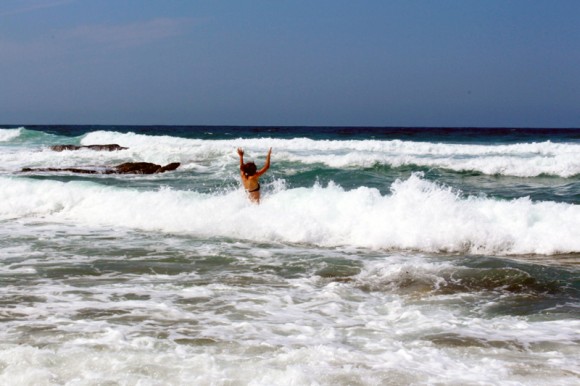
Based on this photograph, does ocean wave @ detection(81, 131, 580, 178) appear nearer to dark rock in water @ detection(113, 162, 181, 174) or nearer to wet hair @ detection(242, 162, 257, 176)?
dark rock in water @ detection(113, 162, 181, 174)

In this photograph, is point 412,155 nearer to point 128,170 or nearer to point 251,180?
point 128,170

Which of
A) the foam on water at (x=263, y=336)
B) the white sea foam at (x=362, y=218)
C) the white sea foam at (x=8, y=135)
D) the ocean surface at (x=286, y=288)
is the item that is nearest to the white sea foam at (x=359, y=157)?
the ocean surface at (x=286, y=288)

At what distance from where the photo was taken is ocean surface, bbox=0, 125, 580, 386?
16.3 feet

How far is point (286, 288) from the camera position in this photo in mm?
7598

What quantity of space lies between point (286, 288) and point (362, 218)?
4.47m

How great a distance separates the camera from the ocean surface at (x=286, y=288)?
4980mm

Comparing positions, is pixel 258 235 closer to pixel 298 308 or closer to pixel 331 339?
pixel 298 308

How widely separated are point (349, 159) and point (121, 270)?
721 inches

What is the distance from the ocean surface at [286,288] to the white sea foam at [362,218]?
0.04 metres

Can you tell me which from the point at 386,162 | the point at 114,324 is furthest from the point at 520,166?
the point at 114,324

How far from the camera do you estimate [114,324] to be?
19.7 ft

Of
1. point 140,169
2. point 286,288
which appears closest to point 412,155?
point 140,169

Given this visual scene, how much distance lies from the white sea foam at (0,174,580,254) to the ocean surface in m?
0.04

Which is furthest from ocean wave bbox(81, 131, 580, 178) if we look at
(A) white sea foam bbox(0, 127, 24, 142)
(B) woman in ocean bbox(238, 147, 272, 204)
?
(B) woman in ocean bbox(238, 147, 272, 204)
